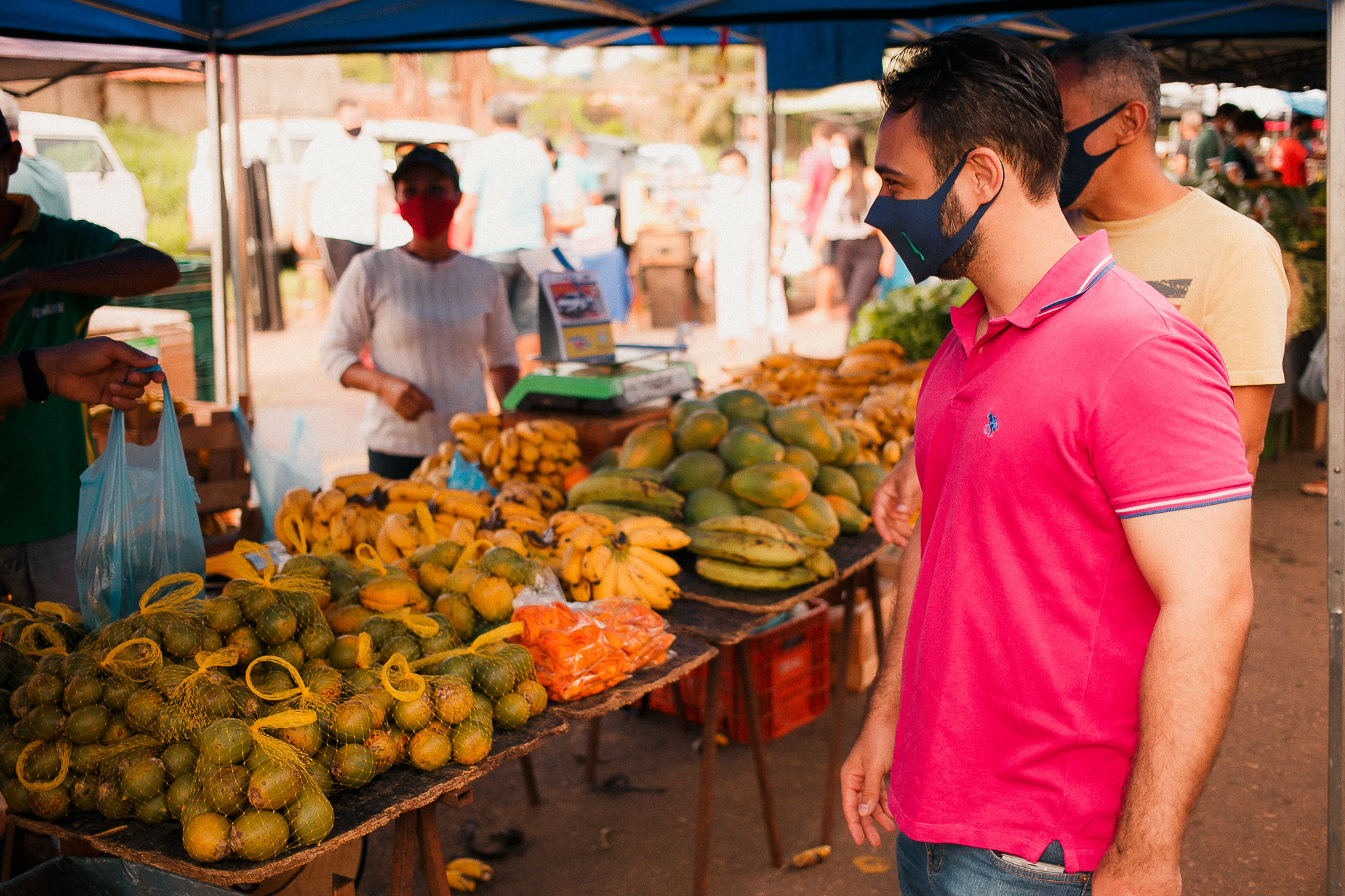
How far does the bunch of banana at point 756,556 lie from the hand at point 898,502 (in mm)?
781

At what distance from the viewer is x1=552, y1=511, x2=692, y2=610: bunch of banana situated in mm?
2939

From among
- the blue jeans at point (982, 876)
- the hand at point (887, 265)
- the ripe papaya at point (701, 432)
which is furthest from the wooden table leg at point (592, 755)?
the hand at point (887, 265)

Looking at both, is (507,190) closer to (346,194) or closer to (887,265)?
(346,194)

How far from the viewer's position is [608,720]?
15.4 ft

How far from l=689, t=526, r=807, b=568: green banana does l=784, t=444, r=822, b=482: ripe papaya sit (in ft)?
1.71

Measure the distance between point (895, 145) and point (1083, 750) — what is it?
3.02 ft

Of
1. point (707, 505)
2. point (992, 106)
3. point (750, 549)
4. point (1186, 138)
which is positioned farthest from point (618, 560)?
point (1186, 138)

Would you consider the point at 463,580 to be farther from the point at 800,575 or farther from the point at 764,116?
the point at 764,116

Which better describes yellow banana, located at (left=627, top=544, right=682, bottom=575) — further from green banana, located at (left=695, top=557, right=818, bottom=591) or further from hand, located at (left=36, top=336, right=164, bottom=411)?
hand, located at (left=36, top=336, right=164, bottom=411)

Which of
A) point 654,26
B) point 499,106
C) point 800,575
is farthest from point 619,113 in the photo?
point 800,575

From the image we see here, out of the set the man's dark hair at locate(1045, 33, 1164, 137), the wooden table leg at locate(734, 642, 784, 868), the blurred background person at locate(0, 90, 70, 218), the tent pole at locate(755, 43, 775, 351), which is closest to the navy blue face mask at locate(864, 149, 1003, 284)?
the man's dark hair at locate(1045, 33, 1164, 137)

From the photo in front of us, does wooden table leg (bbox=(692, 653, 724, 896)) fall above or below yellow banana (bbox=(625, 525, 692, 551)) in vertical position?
below

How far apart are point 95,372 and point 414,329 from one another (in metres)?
2.22

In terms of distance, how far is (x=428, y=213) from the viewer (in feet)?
14.3
